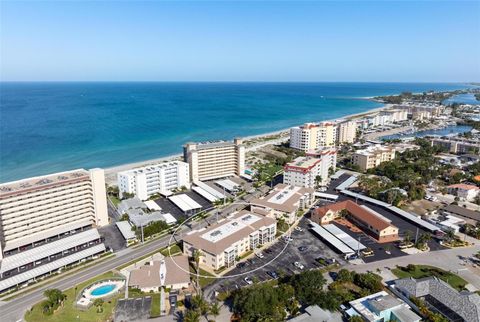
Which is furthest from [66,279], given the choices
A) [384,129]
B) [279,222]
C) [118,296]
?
[384,129]

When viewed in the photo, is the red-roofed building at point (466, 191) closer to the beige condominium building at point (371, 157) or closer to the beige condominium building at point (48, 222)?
the beige condominium building at point (371, 157)

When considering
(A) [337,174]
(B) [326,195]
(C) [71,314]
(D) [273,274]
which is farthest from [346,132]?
(C) [71,314]

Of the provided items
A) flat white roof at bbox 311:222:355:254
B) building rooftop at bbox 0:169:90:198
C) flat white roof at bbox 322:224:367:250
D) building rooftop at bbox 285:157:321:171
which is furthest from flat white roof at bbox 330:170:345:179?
building rooftop at bbox 0:169:90:198

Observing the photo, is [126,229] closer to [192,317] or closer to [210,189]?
[210,189]

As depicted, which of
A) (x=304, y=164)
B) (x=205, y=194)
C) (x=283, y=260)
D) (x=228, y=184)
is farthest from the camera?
(x=228, y=184)

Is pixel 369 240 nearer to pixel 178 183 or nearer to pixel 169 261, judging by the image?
pixel 169 261
